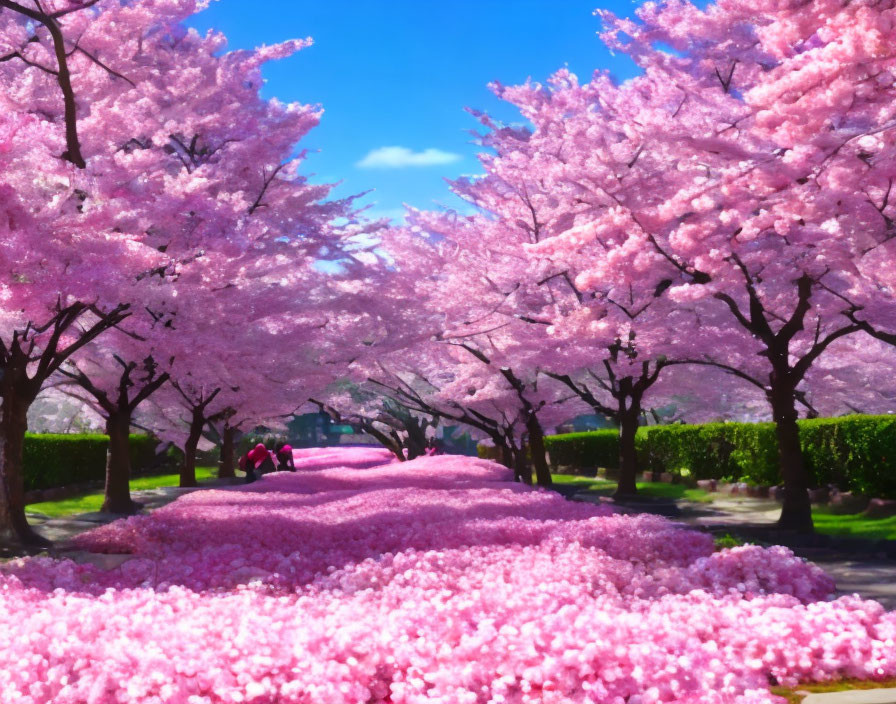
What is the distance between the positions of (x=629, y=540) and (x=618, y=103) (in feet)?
50.6

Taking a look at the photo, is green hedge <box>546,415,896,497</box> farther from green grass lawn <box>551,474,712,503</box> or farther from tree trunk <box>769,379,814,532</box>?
tree trunk <box>769,379,814,532</box>

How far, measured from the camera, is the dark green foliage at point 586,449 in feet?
119

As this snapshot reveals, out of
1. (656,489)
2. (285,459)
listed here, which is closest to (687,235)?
(656,489)

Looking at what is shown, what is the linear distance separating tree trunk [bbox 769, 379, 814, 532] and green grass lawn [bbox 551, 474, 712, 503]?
8.32 metres

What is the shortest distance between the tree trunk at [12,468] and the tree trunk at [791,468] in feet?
40.1

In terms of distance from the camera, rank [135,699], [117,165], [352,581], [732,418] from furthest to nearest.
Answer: [732,418] < [117,165] < [352,581] < [135,699]

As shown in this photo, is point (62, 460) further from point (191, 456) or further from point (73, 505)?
point (73, 505)

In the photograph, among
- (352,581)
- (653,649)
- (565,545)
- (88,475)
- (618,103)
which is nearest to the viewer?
(653,649)

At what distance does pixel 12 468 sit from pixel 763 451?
59.8ft

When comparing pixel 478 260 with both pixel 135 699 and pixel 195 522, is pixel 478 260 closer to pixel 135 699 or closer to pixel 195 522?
pixel 195 522

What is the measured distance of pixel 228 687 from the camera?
5.57 m

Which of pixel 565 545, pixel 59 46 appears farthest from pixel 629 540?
pixel 59 46

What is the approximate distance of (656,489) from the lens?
28.3 m

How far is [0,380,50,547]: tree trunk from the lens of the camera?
1350cm
